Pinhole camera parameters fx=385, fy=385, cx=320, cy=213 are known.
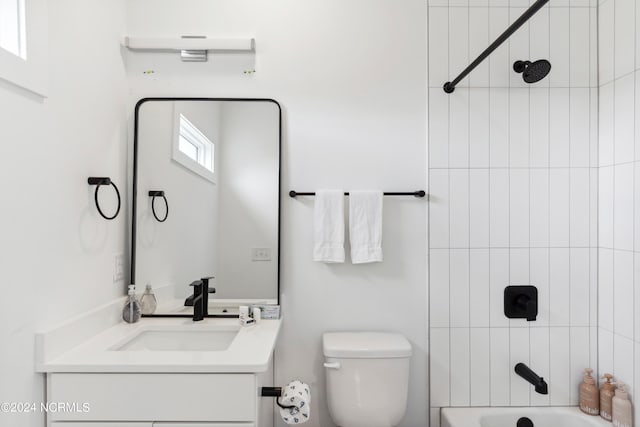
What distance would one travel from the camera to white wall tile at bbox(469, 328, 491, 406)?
1755mm

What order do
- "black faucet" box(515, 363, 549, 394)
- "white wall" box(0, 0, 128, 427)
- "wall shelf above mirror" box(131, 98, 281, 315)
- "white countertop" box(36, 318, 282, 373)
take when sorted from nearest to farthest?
1. "white wall" box(0, 0, 128, 427)
2. "white countertop" box(36, 318, 282, 373)
3. "black faucet" box(515, 363, 549, 394)
4. "wall shelf above mirror" box(131, 98, 281, 315)

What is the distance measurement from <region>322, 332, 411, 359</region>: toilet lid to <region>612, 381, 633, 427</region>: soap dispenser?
2.86ft

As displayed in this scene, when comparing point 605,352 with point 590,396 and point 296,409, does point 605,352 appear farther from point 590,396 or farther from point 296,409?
point 296,409

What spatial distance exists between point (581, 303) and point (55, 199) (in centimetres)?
218

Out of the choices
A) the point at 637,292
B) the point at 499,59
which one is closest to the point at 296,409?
the point at 637,292

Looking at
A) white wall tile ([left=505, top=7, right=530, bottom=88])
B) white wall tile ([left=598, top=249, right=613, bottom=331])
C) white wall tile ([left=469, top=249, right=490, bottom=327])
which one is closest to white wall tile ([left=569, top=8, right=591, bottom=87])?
white wall tile ([left=505, top=7, right=530, bottom=88])

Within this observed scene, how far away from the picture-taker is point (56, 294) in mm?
1271

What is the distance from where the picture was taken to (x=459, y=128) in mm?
1781

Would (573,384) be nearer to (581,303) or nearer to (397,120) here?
(581,303)

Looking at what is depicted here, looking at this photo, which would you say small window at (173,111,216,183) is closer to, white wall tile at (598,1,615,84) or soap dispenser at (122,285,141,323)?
soap dispenser at (122,285,141,323)

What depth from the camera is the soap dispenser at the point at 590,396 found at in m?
1.68

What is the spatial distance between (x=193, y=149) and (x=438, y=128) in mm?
1125

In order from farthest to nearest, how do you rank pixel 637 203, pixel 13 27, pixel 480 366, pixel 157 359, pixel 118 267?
pixel 480 366 < pixel 118 267 < pixel 637 203 < pixel 157 359 < pixel 13 27

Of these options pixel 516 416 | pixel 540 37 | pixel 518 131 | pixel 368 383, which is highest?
pixel 540 37
